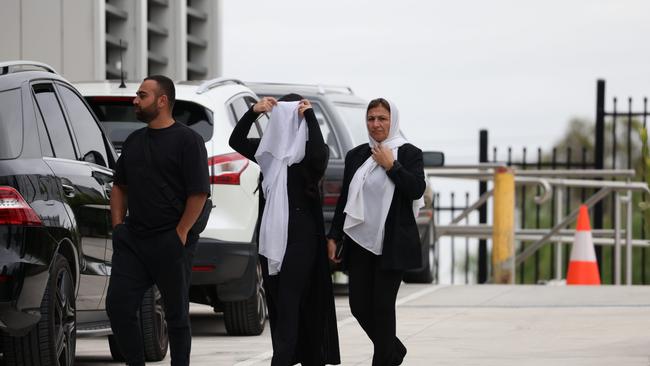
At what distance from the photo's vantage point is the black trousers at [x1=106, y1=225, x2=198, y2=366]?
26.6 feet

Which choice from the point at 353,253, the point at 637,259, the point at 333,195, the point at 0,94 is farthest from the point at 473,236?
the point at 637,259

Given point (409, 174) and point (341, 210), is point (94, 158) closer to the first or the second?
point (341, 210)

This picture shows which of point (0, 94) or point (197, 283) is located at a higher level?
point (0, 94)

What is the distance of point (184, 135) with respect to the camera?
820 centimetres

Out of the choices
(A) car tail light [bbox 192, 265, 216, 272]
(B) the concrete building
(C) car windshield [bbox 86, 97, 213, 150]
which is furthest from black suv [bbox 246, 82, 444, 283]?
(A) car tail light [bbox 192, 265, 216, 272]

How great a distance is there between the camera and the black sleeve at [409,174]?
9.02 m

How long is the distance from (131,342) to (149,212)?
61cm

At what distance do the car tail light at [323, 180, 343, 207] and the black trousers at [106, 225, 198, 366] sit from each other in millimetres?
6591

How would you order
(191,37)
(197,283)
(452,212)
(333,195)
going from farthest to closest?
(452,212) < (191,37) < (333,195) < (197,283)

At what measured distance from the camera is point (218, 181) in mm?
11484

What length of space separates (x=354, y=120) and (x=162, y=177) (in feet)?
27.0

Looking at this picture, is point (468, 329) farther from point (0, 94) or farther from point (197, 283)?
point (0, 94)

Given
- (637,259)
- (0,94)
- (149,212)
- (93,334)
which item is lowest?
(637,259)

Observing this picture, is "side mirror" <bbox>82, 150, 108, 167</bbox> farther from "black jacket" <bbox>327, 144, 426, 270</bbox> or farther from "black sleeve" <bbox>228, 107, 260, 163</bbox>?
"black jacket" <bbox>327, 144, 426, 270</bbox>
